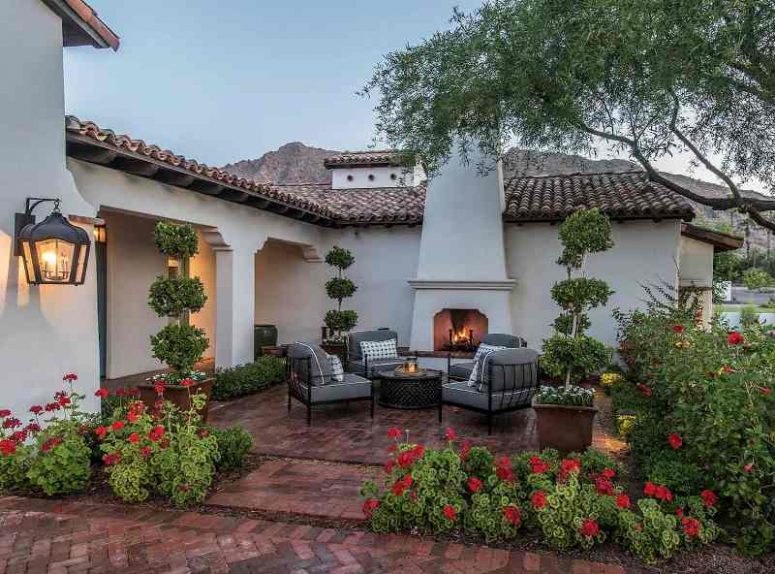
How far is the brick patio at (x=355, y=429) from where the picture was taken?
19.3 ft

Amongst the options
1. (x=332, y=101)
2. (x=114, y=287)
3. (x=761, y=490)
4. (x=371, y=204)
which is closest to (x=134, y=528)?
(x=761, y=490)

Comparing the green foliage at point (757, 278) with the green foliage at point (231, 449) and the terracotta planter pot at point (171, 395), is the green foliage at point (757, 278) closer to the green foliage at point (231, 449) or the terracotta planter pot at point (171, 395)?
the terracotta planter pot at point (171, 395)

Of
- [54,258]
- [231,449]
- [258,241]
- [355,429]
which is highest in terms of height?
[258,241]

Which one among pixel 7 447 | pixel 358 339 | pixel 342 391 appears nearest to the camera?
pixel 7 447

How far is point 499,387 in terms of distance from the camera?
662cm

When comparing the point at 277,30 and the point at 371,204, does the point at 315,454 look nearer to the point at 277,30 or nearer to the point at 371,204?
the point at 371,204

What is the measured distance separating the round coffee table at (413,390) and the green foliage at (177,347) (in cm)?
298

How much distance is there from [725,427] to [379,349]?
22.2ft

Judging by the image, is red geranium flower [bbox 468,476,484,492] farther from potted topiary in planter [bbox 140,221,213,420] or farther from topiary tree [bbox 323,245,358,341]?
topiary tree [bbox 323,245,358,341]

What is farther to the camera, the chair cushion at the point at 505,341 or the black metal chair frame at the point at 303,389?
the chair cushion at the point at 505,341

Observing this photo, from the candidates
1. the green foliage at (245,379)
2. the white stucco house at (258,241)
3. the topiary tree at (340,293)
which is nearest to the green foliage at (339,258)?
the topiary tree at (340,293)

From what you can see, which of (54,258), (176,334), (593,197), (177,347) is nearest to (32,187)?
(54,258)

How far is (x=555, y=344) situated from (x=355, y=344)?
458 cm

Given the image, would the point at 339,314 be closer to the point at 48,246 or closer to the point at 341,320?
the point at 341,320
